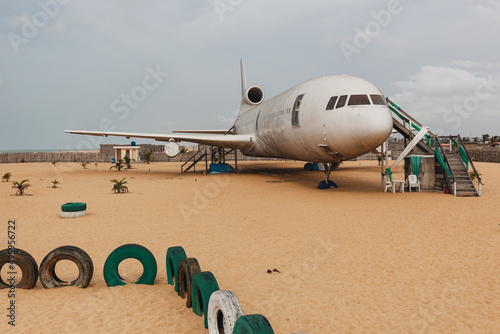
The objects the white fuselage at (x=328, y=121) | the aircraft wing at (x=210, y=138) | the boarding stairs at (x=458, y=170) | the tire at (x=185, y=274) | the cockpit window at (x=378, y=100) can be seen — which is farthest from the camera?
the aircraft wing at (x=210, y=138)

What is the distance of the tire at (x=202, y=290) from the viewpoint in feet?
15.2

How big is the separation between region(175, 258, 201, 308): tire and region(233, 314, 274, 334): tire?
1.85 m

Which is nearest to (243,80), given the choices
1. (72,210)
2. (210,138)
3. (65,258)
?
(210,138)

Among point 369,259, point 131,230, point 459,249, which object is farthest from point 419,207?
point 131,230

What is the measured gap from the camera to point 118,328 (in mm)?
4453

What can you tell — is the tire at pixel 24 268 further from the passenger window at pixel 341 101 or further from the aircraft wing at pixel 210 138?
the aircraft wing at pixel 210 138

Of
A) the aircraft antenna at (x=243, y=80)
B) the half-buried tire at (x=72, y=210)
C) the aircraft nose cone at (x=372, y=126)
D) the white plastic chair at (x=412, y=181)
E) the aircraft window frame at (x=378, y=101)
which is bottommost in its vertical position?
the half-buried tire at (x=72, y=210)

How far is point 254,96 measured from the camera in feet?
104

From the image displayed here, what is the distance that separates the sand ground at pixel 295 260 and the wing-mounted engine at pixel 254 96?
18.3m

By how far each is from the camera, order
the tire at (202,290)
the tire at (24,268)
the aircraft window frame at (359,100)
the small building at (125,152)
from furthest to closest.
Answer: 1. the small building at (125,152)
2. the aircraft window frame at (359,100)
3. the tire at (24,268)
4. the tire at (202,290)

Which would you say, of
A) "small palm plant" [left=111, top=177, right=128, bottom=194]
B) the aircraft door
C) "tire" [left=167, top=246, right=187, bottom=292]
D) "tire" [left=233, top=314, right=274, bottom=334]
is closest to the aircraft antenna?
the aircraft door

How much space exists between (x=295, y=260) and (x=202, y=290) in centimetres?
299

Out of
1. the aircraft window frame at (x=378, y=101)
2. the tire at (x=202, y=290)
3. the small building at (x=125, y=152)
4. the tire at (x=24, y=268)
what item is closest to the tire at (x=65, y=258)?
the tire at (x=24, y=268)

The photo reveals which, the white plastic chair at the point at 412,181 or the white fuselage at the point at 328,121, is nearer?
the white fuselage at the point at 328,121
